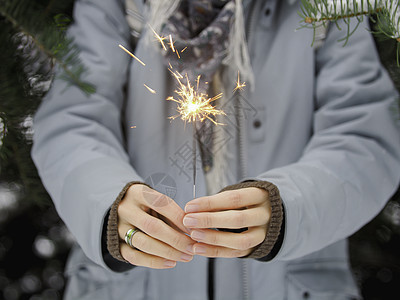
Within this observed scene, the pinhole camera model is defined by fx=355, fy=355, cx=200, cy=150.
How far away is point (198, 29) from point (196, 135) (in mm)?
289

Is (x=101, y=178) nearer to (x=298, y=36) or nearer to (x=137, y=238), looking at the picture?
(x=137, y=238)

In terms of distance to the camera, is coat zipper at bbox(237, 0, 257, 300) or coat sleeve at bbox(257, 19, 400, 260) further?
coat zipper at bbox(237, 0, 257, 300)

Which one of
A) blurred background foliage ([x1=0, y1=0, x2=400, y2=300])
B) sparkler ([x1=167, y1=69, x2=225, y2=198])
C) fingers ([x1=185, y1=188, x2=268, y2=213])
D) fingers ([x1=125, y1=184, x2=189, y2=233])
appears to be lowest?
blurred background foliage ([x1=0, y1=0, x2=400, y2=300])

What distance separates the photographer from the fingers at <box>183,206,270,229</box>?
356 millimetres

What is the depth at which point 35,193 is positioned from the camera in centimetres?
65

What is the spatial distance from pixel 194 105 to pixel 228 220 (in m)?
0.13

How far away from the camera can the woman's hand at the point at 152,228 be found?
0.37 metres

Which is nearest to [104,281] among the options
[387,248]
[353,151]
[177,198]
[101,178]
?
[101,178]

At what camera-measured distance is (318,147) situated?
562 mm

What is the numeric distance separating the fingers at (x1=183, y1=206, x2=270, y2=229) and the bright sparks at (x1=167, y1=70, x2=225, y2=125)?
0.10 metres

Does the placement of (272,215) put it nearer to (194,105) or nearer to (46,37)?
(194,105)

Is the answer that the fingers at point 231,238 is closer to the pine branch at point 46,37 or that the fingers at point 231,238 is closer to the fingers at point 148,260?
the fingers at point 148,260

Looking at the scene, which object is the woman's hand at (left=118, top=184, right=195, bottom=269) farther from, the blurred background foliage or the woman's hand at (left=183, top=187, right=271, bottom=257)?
the blurred background foliage

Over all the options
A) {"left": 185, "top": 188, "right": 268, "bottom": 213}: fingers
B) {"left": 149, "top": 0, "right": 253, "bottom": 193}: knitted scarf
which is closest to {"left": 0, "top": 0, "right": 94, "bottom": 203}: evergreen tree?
{"left": 149, "top": 0, "right": 253, "bottom": 193}: knitted scarf
